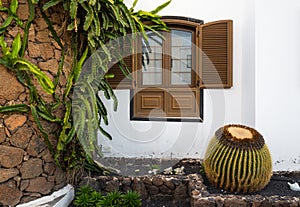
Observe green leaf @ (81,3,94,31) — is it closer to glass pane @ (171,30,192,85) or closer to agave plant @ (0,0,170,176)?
agave plant @ (0,0,170,176)

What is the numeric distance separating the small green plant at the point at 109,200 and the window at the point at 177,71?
1.74m

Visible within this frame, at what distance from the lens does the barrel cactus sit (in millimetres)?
3357

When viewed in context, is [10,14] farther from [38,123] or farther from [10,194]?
[10,194]

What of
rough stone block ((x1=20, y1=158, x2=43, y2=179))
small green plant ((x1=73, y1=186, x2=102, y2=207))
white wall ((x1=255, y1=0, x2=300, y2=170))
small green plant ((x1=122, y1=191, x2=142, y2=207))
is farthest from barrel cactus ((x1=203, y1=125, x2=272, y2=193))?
rough stone block ((x1=20, y1=158, x2=43, y2=179))

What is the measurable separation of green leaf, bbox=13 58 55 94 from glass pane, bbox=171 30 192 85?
2.30m

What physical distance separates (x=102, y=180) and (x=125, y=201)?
532 millimetres

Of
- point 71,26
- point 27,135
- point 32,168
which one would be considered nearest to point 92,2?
point 71,26

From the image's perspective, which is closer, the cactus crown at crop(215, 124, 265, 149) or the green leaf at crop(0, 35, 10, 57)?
the green leaf at crop(0, 35, 10, 57)

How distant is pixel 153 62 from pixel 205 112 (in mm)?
1189

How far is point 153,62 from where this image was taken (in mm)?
5129

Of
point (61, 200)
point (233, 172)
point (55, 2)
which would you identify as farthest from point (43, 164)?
point (233, 172)

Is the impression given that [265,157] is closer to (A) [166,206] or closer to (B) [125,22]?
(A) [166,206]

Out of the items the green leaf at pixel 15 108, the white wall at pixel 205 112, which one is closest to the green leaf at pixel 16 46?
the green leaf at pixel 15 108

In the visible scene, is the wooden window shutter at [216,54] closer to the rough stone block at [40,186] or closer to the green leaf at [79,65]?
the green leaf at [79,65]
